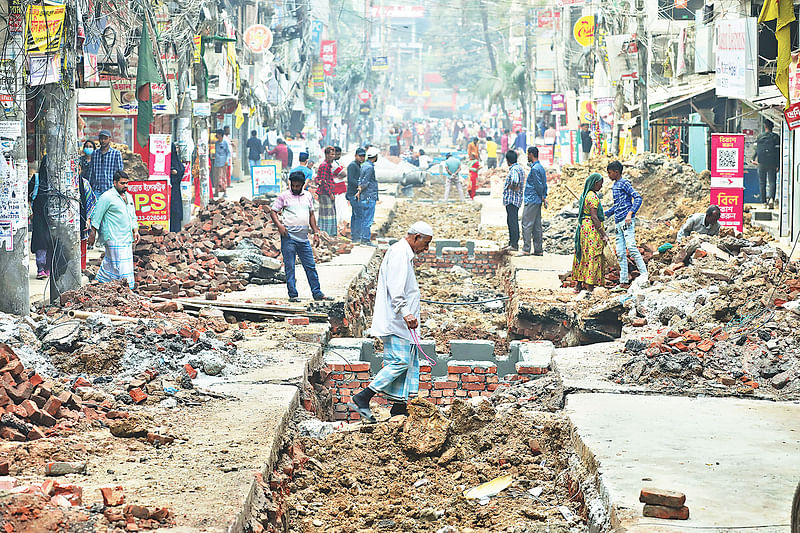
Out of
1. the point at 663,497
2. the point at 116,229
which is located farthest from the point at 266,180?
the point at 663,497

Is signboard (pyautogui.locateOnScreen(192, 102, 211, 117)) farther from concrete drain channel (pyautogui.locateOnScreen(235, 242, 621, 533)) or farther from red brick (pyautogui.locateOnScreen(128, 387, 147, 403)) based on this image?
red brick (pyautogui.locateOnScreen(128, 387, 147, 403))

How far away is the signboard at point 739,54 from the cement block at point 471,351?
34.2ft

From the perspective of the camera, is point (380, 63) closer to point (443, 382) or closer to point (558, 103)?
point (558, 103)

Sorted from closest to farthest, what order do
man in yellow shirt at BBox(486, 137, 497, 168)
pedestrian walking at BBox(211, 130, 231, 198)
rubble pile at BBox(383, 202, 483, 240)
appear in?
rubble pile at BBox(383, 202, 483, 240)
pedestrian walking at BBox(211, 130, 231, 198)
man in yellow shirt at BBox(486, 137, 497, 168)

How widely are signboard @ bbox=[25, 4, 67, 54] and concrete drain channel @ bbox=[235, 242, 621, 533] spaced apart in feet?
15.0

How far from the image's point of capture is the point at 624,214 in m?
13.5

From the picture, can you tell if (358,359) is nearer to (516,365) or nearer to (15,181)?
(516,365)

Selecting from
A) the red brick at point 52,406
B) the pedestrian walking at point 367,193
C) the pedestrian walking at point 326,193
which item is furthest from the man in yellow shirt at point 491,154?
the red brick at point 52,406

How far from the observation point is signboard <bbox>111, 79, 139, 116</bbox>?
17.5 meters

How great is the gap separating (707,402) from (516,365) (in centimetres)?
257

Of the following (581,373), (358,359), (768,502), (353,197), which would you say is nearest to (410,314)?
(581,373)

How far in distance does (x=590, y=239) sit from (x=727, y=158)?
5018 millimetres

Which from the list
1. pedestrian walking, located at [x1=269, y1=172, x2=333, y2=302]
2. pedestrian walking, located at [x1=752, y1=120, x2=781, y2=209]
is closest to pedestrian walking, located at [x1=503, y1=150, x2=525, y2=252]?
pedestrian walking, located at [x1=269, y1=172, x2=333, y2=302]

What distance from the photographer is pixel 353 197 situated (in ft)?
64.5
